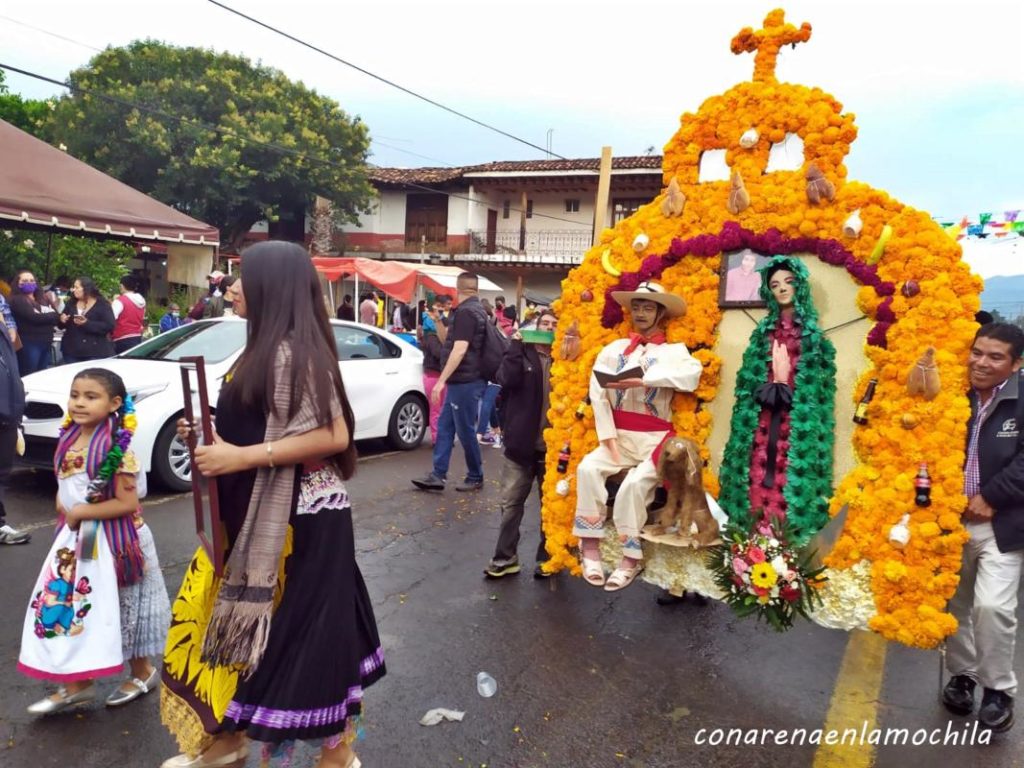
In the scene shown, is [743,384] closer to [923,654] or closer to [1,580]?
[923,654]

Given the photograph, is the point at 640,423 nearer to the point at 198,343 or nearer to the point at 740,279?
the point at 740,279

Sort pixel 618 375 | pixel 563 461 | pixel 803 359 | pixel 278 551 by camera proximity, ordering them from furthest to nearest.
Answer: pixel 563 461 → pixel 618 375 → pixel 803 359 → pixel 278 551

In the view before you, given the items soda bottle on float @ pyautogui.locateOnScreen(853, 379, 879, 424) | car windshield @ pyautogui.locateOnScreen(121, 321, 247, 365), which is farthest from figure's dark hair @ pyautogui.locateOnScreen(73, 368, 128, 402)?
car windshield @ pyautogui.locateOnScreen(121, 321, 247, 365)

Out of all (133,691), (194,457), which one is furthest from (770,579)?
(133,691)

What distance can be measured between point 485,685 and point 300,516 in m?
1.67

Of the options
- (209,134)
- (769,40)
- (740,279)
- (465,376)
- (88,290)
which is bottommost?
(465,376)

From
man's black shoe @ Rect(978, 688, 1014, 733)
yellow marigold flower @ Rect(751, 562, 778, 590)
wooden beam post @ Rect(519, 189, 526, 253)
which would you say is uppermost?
wooden beam post @ Rect(519, 189, 526, 253)

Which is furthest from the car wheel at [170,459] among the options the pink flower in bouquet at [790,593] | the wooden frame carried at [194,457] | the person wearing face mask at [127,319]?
the pink flower in bouquet at [790,593]

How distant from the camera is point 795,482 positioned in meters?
3.86

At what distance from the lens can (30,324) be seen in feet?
29.2

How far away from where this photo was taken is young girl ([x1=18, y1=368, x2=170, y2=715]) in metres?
3.03

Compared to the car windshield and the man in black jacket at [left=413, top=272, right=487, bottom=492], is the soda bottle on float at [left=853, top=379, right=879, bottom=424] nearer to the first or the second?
the man in black jacket at [left=413, top=272, right=487, bottom=492]

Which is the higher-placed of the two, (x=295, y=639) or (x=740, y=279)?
(x=740, y=279)

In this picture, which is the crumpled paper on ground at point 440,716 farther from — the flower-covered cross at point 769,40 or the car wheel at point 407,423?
the car wheel at point 407,423
